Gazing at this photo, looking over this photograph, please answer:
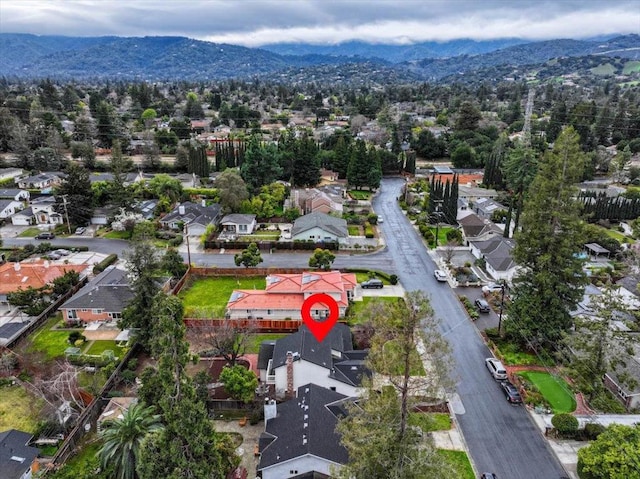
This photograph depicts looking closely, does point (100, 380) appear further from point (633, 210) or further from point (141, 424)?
point (633, 210)

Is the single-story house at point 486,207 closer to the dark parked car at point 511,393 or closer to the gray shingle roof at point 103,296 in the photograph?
the dark parked car at point 511,393

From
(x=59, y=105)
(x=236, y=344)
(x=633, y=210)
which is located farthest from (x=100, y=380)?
(x=59, y=105)

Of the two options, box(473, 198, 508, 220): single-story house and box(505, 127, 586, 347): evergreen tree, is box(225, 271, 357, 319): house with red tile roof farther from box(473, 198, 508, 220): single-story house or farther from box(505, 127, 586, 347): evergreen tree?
box(473, 198, 508, 220): single-story house

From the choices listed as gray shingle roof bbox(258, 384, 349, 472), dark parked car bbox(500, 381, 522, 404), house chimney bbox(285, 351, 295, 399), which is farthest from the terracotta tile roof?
dark parked car bbox(500, 381, 522, 404)

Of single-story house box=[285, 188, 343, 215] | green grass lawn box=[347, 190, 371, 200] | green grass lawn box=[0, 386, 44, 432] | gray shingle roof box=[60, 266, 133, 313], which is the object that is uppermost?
single-story house box=[285, 188, 343, 215]

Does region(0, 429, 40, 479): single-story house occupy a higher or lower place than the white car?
higher

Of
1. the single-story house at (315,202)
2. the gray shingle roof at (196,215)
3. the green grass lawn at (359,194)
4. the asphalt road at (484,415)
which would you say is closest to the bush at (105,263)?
the gray shingle roof at (196,215)

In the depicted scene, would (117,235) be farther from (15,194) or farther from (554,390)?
(554,390)
